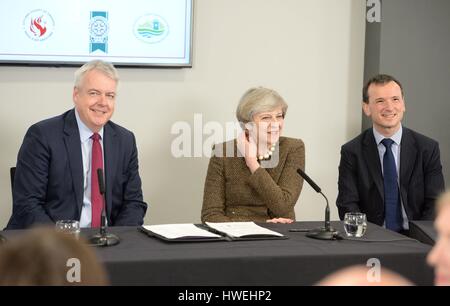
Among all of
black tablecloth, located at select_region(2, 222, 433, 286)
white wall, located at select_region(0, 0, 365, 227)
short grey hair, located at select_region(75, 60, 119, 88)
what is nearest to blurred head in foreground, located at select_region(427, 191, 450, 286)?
black tablecloth, located at select_region(2, 222, 433, 286)

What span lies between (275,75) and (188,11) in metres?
0.66

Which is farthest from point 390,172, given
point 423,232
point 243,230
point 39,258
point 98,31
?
point 39,258

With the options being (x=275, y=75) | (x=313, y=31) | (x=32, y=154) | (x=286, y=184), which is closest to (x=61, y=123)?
(x=32, y=154)

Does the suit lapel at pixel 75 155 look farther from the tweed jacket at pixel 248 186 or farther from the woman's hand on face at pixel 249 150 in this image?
the woman's hand on face at pixel 249 150

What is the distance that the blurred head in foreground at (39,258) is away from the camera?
0.92 metres

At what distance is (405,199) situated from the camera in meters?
3.45

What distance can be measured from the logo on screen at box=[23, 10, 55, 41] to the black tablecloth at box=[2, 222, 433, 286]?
60.3 inches

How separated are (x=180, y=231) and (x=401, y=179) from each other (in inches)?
53.2

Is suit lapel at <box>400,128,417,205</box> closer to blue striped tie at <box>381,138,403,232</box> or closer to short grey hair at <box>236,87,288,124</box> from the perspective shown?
blue striped tie at <box>381,138,403,232</box>

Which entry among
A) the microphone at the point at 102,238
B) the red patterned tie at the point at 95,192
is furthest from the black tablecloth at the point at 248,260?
the red patterned tie at the point at 95,192

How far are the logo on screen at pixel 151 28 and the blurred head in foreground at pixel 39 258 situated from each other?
307cm

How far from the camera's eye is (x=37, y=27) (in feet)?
12.5

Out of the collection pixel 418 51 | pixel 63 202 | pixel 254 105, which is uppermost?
pixel 418 51
